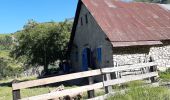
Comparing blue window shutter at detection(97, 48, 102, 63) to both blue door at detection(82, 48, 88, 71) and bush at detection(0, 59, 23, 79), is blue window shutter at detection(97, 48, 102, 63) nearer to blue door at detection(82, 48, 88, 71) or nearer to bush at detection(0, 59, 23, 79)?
blue door at detection(82, 48, 88, 71)

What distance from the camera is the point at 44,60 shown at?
2927 cm

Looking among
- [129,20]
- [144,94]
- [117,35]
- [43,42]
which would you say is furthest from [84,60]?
[144,94]

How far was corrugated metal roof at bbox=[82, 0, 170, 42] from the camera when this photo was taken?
22.6 m

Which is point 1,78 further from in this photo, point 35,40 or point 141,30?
point 141,30

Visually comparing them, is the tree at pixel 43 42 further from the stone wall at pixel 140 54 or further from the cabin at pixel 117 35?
the stone wall at pixel 140 54

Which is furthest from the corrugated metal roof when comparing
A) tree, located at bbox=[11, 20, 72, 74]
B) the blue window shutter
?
tree, located at bbox=[11, 20, 72, 74]

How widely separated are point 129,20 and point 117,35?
3.42 m

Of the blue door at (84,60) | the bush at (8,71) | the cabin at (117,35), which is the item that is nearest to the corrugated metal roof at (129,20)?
the cabin at (117,35)

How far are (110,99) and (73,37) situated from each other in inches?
715

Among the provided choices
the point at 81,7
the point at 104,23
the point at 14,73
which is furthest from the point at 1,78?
the point at 104,23

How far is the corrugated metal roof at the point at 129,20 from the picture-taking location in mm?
22594

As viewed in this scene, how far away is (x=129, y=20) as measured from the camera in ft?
81.8

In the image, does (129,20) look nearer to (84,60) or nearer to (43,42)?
(84,60)

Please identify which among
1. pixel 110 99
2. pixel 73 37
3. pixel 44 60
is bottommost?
pixel 110 99
